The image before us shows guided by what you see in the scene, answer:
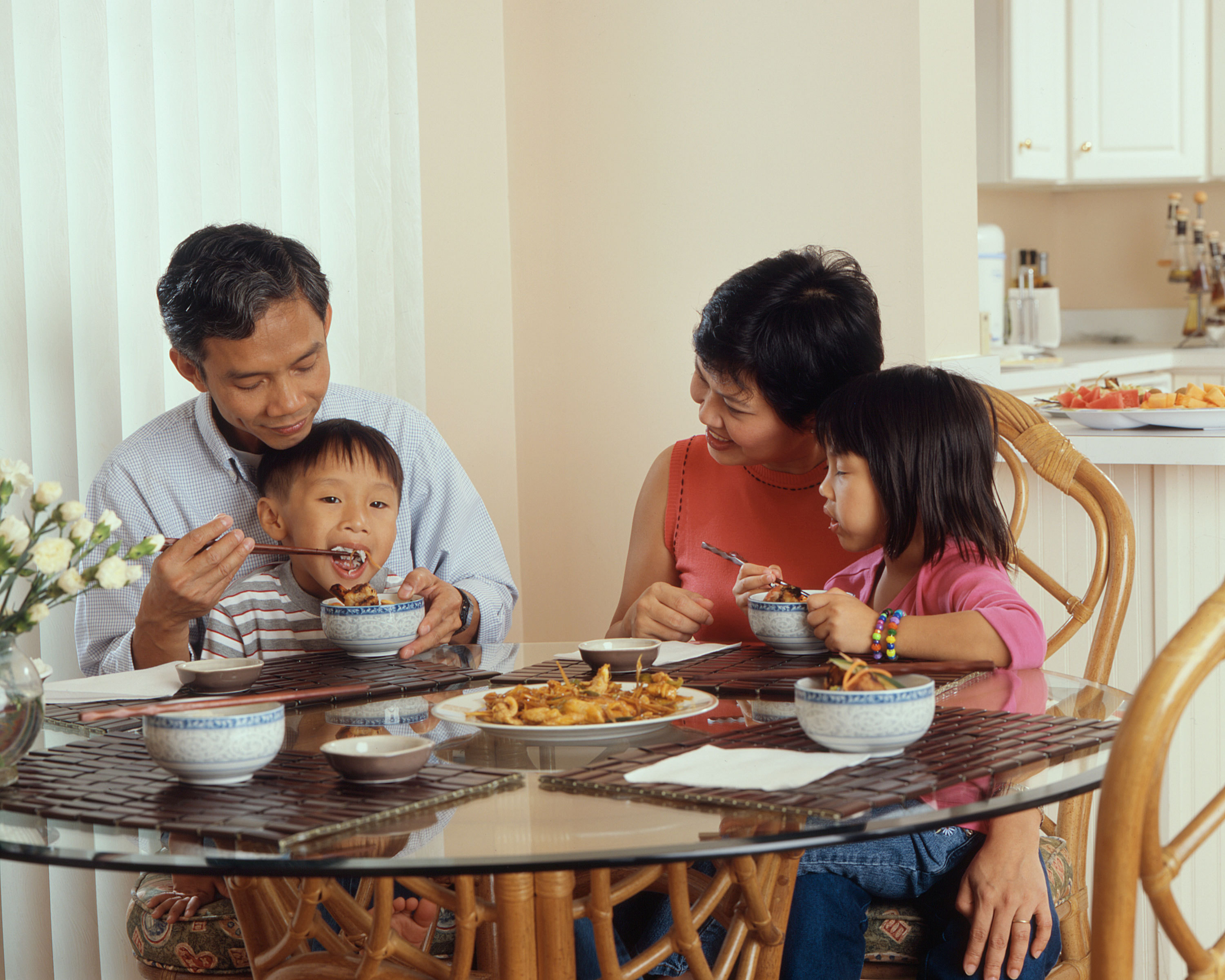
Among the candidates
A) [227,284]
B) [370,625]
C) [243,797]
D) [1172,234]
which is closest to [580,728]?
[243,797]

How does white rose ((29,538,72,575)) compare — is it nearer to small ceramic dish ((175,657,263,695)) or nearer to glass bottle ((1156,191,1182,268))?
small ceramic dish ((175,657,263,695))

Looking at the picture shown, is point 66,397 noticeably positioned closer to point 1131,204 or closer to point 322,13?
point 322,13

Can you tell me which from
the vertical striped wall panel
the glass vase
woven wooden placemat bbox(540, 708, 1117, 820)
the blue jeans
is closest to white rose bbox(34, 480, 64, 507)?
the glass vase

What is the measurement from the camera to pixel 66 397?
7.10ft

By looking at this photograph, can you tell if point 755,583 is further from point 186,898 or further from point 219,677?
point 186,898

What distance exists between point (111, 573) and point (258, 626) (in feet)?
2.53

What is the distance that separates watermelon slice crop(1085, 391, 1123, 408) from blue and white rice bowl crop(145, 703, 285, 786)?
5.81ft

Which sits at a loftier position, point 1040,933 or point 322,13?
point 322,13

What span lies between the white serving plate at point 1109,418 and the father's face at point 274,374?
4.14ft

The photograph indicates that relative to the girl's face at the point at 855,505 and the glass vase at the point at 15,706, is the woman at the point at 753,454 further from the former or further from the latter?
the glass vase at the point at 15,706

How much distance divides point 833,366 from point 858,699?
88 centimetres

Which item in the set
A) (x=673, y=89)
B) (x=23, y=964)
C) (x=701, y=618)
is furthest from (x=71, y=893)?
(x=673, y=89)

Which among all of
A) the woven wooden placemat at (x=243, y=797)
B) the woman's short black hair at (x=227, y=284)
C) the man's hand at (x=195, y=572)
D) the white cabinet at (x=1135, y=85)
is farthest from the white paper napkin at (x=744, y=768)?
the white cabinet at (x=1135, y=85)

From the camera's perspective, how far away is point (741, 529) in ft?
6.54
